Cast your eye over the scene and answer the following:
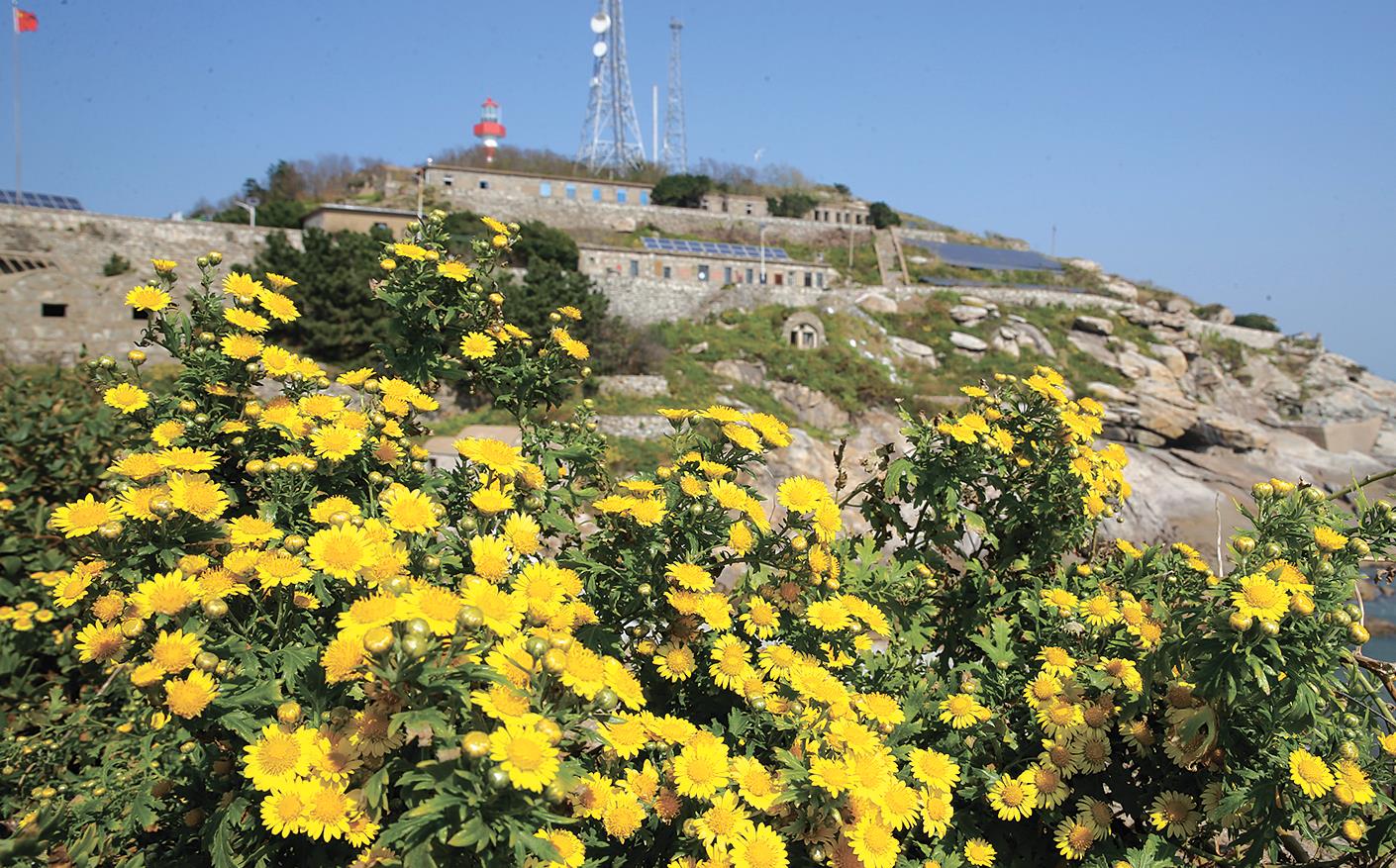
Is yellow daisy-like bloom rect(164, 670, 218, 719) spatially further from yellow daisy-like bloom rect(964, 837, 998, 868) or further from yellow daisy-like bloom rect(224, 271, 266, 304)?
yellow daisy-like bloom rect(964, 837, 998, 868)

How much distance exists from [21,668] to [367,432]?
116 inches

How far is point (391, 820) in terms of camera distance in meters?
1.35

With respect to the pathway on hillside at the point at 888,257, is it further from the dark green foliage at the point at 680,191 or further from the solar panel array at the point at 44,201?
the solar panel array at the point at 44,201

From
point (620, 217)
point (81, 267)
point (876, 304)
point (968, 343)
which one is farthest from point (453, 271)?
point (620, 217)

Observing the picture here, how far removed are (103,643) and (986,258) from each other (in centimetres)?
4571

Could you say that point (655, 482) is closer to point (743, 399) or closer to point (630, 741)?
point (630, 741)

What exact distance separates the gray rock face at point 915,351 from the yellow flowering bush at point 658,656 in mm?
22935

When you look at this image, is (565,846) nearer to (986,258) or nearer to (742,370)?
(742,370)

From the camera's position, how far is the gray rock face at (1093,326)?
2966 centimetres

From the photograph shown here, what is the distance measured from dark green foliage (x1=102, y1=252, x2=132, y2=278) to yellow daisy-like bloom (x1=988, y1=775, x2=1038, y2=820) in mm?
25323

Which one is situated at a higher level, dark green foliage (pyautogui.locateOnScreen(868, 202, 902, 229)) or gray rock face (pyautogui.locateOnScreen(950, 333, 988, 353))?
dark green foliage (pyautogui.locateOnScreen(868, 202, 902, 229))

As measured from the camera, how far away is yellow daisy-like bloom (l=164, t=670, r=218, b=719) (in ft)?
4.35

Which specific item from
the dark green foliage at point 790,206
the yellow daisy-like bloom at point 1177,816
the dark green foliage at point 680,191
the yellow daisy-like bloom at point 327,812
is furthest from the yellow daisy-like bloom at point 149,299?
Answer: the dark green foliage at point 790,206

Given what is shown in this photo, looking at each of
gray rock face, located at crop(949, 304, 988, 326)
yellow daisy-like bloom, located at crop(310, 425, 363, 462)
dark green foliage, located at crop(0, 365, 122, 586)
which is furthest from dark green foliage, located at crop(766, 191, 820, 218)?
yellow daisy-like bloom, located at crop(310, 425, 363, 462)
